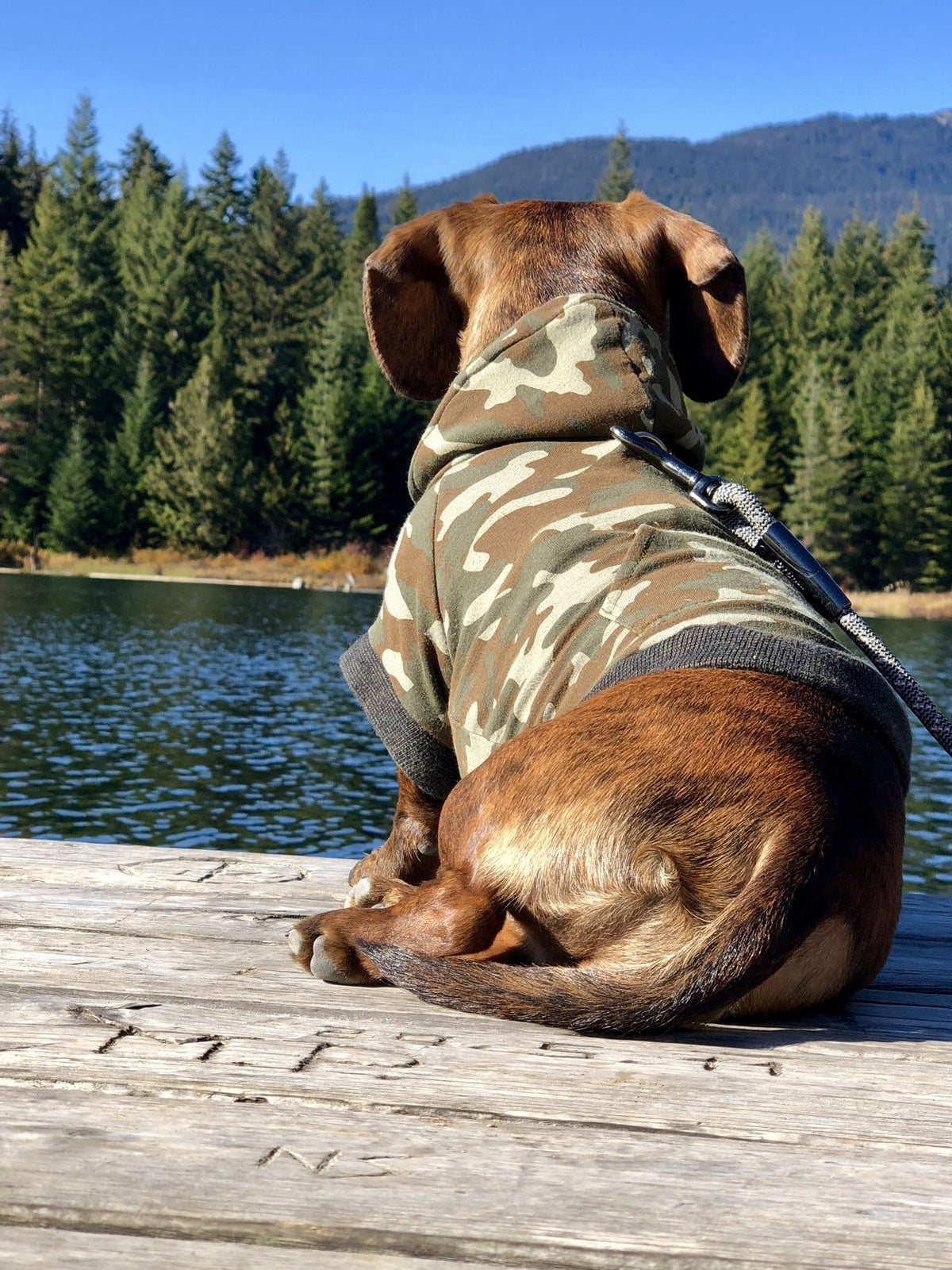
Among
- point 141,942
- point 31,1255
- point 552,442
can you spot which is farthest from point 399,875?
point 31,1255

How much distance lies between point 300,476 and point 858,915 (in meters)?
61.0

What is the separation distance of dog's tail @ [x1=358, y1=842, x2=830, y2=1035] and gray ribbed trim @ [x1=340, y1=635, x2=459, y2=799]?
0.95 metres

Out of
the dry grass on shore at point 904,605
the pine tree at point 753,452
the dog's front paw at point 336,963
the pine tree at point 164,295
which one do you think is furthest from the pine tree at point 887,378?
the dog's front paw at point 336,963

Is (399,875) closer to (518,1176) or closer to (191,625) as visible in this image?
(518,1176)

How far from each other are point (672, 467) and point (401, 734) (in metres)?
0.83

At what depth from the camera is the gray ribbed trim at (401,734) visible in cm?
295

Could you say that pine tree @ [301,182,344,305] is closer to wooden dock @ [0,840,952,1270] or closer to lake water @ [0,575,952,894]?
lake water @ [0,575,952,894]

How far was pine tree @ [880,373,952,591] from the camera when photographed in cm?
6269

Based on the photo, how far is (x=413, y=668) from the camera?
289cm

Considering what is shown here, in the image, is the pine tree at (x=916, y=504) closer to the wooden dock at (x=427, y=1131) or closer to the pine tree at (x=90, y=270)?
the pine tree at (x=90, y=270)

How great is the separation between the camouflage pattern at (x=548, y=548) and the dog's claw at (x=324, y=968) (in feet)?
1.82

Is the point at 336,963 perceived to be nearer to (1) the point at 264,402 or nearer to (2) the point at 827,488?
(2) the point at 827,488

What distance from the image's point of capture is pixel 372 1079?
5.64 feet

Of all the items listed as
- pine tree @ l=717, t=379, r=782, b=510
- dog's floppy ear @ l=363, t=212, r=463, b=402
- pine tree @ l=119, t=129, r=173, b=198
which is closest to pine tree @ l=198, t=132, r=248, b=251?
pine tree @ l=119, t=129, r=173, b=198
